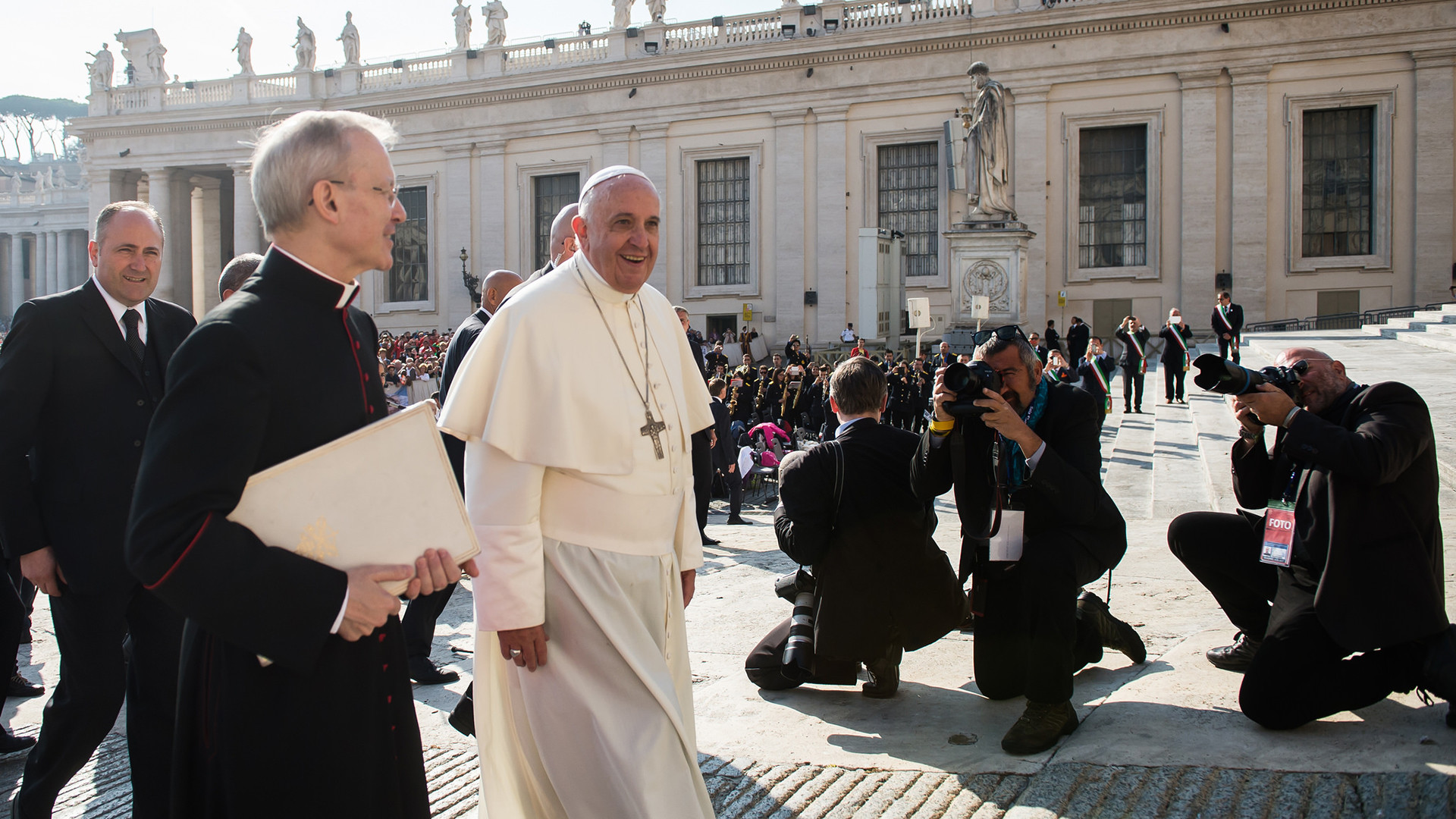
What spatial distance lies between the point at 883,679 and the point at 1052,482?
1108 mm

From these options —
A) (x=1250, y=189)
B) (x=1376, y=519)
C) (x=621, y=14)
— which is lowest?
(x=1376, y=519)

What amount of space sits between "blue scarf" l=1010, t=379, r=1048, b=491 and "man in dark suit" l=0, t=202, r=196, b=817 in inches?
120

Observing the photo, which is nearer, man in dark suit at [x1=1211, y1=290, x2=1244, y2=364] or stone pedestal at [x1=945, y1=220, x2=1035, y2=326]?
man in dark suit at [x1=1211, y1=290, x2=1244, y2=364]

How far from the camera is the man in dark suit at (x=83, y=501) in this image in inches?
128

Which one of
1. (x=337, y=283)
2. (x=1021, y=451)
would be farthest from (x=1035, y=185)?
(x=337, y=283)

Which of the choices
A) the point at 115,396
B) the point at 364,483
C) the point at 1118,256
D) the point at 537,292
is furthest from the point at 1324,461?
the point at 1118,256

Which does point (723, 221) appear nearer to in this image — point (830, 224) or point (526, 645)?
point (830, 224)

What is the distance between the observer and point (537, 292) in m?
3.03

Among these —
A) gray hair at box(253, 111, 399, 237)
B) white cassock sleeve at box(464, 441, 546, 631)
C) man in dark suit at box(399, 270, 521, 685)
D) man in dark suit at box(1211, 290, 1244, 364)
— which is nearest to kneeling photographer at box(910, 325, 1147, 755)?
white cassock sleeve at box(464, 441, 546, 631)

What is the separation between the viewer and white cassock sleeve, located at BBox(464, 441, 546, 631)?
9.16 feet

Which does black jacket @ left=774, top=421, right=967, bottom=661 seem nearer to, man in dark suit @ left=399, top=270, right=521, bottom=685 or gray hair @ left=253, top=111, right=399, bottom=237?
man in dark suit @ left=399, top=270, right=521, bottom=685

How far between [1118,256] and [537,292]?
29.3 metres

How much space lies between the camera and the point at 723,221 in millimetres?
34438

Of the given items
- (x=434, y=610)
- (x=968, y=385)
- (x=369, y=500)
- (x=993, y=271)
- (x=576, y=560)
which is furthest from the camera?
(x=993, y=271)
